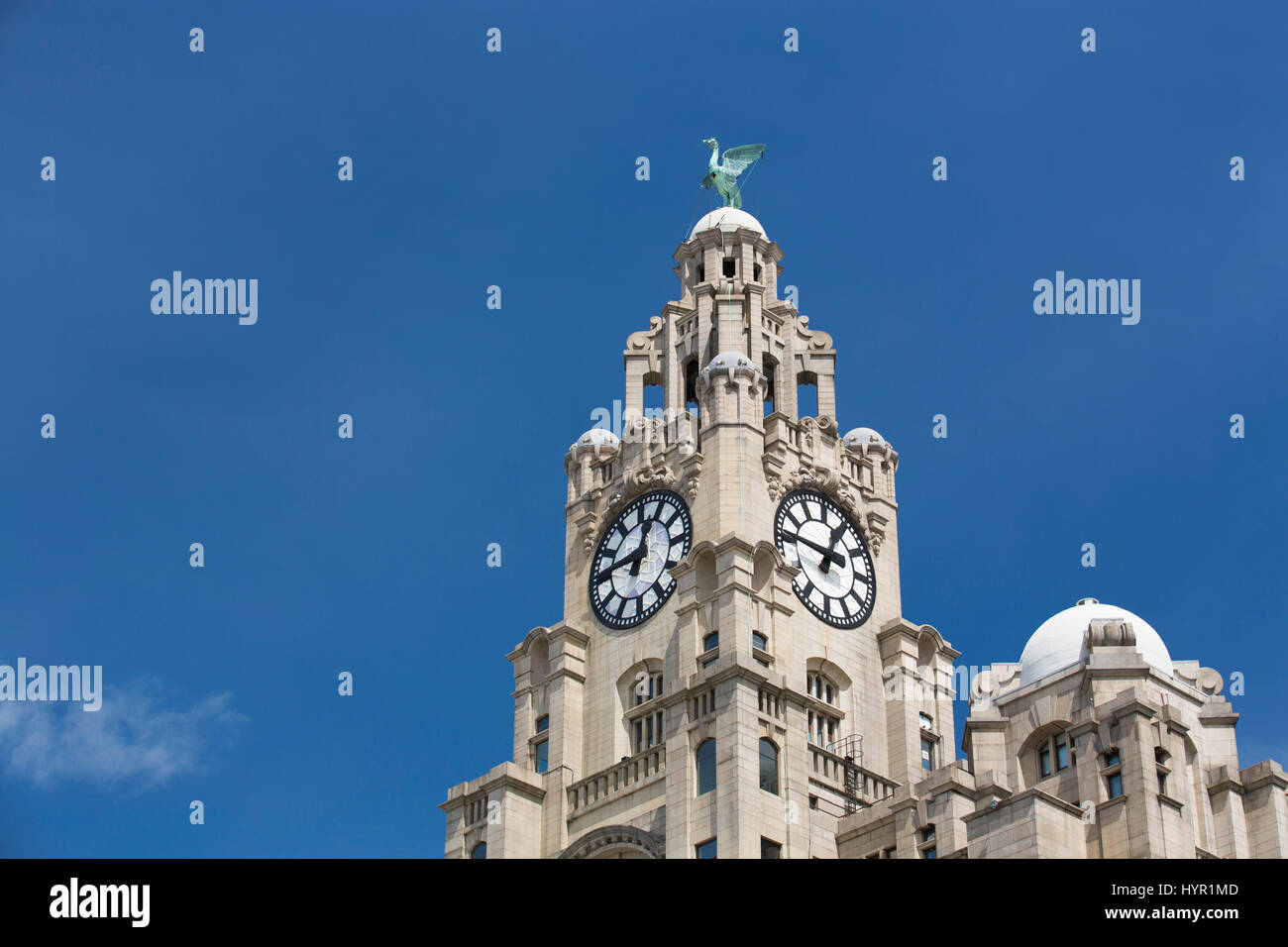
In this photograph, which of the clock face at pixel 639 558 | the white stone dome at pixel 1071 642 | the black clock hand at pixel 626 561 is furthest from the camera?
the black clock hand at pixel 626 561

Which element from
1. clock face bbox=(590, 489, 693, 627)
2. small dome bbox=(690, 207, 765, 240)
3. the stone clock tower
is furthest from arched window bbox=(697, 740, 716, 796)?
small dome bbox=(690, 207, 765, 240)

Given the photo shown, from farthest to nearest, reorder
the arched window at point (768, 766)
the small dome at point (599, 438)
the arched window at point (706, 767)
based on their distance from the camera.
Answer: the small dome at point (599, 438), the arched window at point (768, 766), the arched window at point (706, 767)

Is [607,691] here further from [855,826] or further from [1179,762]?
[1179,762]

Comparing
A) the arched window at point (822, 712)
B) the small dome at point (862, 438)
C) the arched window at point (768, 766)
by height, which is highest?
the small dome at point (862, 438)

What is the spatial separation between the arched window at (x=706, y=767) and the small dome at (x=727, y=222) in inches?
1201

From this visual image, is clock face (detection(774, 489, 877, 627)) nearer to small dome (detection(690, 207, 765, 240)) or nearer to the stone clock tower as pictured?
the stone clock tower

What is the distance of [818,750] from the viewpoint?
80.6 m

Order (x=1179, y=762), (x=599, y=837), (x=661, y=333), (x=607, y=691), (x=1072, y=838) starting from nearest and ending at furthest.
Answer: (x=1072, y=838), (x=1179, y=762), (x=599, y=837), (x=607, y=691), (x=661, y=333)

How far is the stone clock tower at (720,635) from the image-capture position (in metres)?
76.9

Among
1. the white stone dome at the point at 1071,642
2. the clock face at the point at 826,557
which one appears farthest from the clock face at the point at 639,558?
the white stone dome at the point at 1071,642

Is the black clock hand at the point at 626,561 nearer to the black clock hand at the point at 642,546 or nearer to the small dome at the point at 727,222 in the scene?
the black clock hand at the point at 642,546
